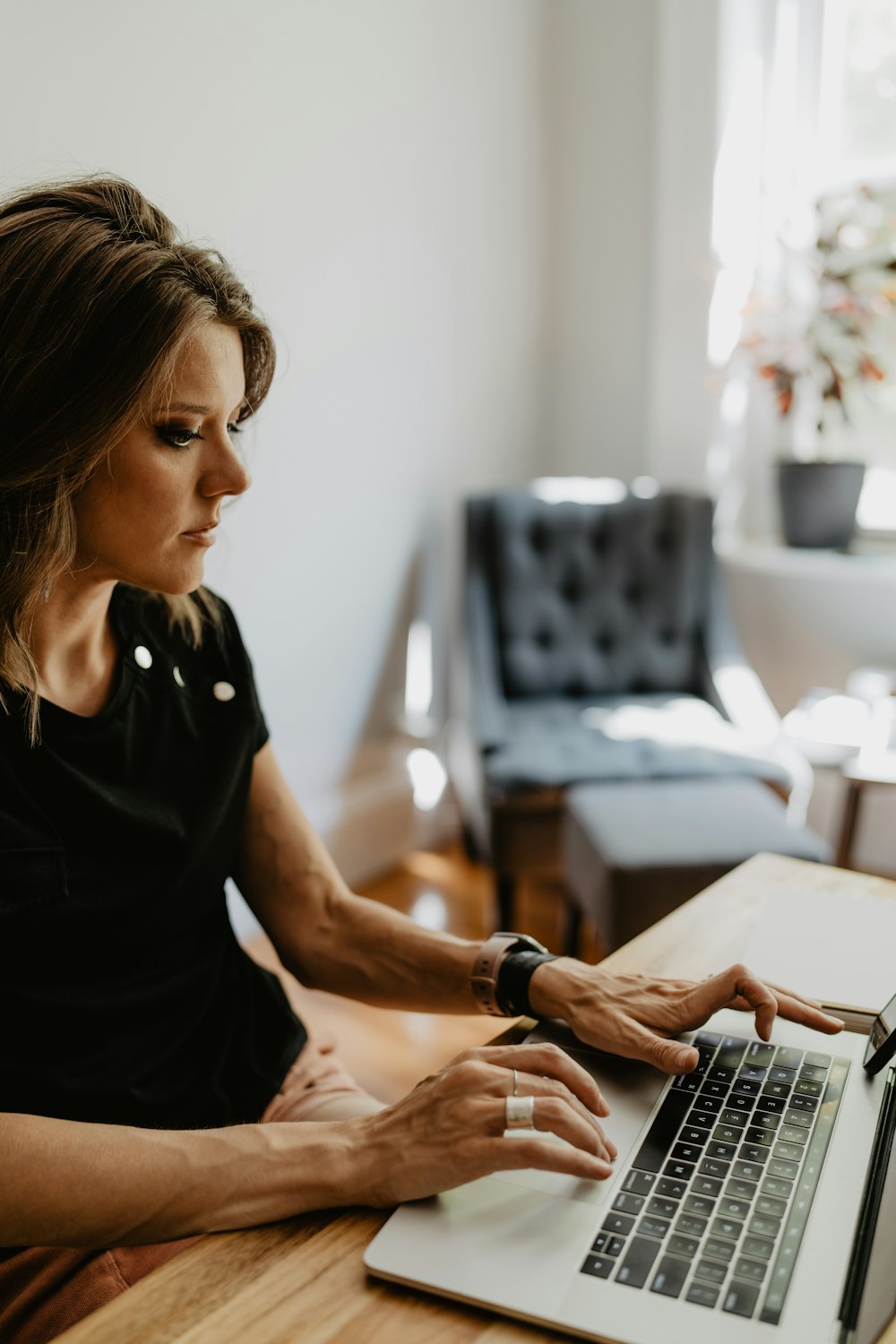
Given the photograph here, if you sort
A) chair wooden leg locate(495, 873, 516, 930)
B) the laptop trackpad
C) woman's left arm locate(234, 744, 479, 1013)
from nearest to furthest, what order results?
1. the laptop trackpad
2. woman's left arm locate(234, 744, 479, 1013)
3. chair wooden leg locate(495, 873, 516, 930)

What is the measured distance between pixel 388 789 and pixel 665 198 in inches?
67.3

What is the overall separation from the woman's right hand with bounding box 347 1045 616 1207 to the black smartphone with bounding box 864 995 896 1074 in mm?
201

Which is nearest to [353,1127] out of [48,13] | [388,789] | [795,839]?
[795,839]

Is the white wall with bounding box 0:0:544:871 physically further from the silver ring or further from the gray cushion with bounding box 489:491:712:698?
the silver ring

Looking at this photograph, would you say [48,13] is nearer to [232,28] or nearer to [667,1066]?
[232,28]

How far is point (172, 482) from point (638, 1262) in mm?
689

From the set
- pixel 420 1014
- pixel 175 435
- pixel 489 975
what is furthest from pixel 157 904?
pixel 420 1014

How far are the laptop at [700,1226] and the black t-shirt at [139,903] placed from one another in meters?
0.39

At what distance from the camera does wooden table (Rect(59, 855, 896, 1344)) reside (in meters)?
0.62

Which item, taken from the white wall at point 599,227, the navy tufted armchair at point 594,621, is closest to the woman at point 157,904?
the navy tufted armchair at point 594,621

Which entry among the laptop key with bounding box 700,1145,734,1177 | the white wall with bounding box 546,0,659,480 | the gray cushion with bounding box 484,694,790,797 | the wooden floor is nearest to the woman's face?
the laptop key with bounding box 700,1145,734,1177

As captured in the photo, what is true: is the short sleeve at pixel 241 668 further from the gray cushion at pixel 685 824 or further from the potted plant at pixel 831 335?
the potted plant at pixel 831 335

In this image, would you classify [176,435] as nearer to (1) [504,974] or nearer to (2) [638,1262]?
(1) [504,974]

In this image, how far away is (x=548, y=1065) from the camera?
0.79m
